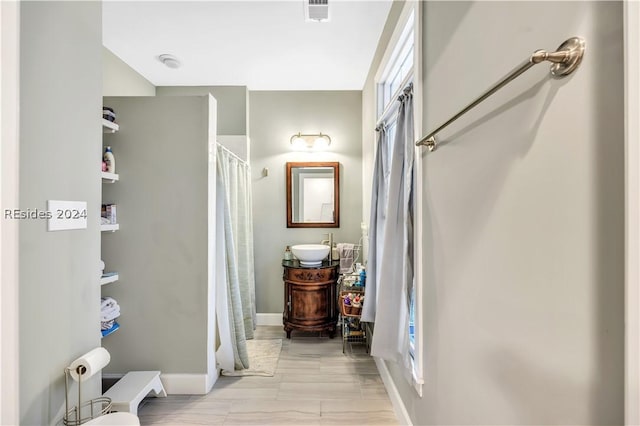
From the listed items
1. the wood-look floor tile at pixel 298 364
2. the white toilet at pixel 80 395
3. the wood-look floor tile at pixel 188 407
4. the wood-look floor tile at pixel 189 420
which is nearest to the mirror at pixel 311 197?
the wood-look floor tile at pixel 298 364

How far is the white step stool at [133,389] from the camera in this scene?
1.81 m

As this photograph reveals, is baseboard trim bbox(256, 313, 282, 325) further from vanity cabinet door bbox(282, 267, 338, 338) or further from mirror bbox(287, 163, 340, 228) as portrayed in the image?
mirror bbox(287, 163, 340, 228)

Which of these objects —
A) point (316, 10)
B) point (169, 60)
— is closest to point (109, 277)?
point (169, 60)

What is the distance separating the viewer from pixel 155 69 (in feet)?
10.4

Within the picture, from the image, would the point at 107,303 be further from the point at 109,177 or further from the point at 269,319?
the point at 269,319

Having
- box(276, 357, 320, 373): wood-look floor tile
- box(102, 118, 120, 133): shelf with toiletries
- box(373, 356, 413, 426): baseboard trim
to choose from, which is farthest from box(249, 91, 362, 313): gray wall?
box(102, 118, 120, 133): shelf with toiletries

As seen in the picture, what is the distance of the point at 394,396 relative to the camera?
204cm

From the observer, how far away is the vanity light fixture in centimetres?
367

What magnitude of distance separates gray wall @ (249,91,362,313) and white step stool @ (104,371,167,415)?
165 centimetres

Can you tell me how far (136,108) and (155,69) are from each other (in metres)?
1.27

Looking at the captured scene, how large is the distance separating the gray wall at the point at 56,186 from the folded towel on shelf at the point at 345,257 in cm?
236

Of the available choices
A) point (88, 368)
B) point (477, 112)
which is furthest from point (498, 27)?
point (88, 368)

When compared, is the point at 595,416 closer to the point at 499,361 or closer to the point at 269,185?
the point at 499,361
